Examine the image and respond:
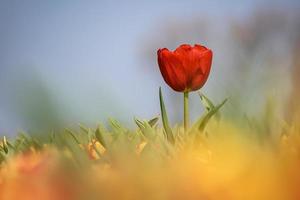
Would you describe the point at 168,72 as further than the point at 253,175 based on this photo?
Yes

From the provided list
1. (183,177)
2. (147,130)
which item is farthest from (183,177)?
(147,130)

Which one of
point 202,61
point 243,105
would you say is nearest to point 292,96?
point 243,105

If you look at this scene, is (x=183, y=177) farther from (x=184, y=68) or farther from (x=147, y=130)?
(x=184, y=68)

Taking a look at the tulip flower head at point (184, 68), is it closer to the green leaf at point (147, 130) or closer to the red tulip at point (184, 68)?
the red tulip at point (184, 68)

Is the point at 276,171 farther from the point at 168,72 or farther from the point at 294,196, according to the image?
the point at 168,72

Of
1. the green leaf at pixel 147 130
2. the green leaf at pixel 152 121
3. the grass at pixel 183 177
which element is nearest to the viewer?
the grass at pixel 183 177

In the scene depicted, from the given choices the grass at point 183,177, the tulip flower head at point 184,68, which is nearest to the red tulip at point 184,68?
the tulip flower head at point 184,68

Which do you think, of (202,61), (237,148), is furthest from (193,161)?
(202,61)
